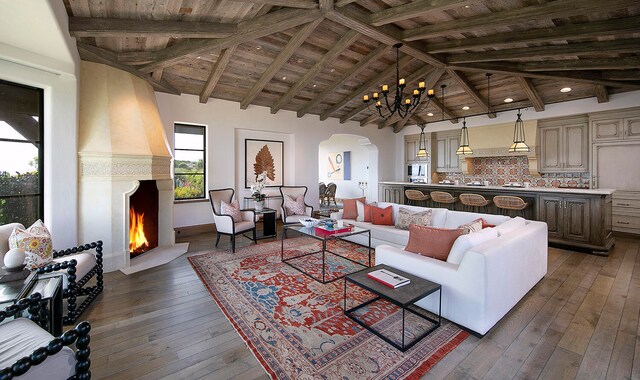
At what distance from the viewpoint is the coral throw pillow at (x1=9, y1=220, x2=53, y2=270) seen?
2.37 meters

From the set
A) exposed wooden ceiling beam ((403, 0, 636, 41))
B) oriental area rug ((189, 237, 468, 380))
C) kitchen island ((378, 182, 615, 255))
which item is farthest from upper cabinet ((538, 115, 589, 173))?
oriental area rug ((189, 237, 468, 380))

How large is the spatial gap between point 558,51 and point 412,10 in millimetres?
2442

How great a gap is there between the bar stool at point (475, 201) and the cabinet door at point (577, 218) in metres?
1.25

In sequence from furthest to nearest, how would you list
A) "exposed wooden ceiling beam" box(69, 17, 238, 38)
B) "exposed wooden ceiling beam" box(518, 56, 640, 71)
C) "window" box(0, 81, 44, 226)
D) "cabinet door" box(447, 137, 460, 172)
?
"cabinet door" box(447, 137, 460, 172) → "exposed wooden ceiling beam" box(518, 56, 640, 71) → "exposed wooden ceiling beam" box(69, 17, 238, 38) → "window" box(0, 81, 44, 226)

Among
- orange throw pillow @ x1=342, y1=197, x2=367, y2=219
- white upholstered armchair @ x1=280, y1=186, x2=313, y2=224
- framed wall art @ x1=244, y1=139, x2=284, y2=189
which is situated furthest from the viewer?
framed wall art @ x1=244, y1=139, x2=284, y2=189

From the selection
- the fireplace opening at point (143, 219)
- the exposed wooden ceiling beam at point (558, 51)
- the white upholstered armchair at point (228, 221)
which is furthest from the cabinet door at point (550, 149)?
the fireplace opening at point (143, 219)

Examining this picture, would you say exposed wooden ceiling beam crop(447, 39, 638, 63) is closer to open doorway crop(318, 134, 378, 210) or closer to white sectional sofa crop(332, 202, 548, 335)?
white sectional sofa crop(332, 202, 548, 335)

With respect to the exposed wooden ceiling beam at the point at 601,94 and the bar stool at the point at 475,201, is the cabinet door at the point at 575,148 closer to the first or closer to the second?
the exposed wooden ceiling beam at the point at 601,94

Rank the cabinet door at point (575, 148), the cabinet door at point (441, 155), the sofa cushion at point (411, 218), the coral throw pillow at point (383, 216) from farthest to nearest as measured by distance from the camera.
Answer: the cabinet door at point (441, 155), the cabinet door at point (575, 148), the coral throw pillow at point (383, 216), the sofa cushion at point (411, 218)

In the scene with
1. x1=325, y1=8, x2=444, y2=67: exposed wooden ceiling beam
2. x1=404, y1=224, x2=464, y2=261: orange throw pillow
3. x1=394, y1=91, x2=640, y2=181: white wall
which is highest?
x1=325, y1=8, x2=444, y2=67: exposed wooden ceiling beam

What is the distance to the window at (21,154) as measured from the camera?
10.0 ft

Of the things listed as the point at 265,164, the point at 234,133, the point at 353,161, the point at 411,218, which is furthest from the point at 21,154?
the point at 353,161

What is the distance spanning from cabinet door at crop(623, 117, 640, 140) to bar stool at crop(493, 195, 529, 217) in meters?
2.57

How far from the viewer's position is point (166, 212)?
4965mm
